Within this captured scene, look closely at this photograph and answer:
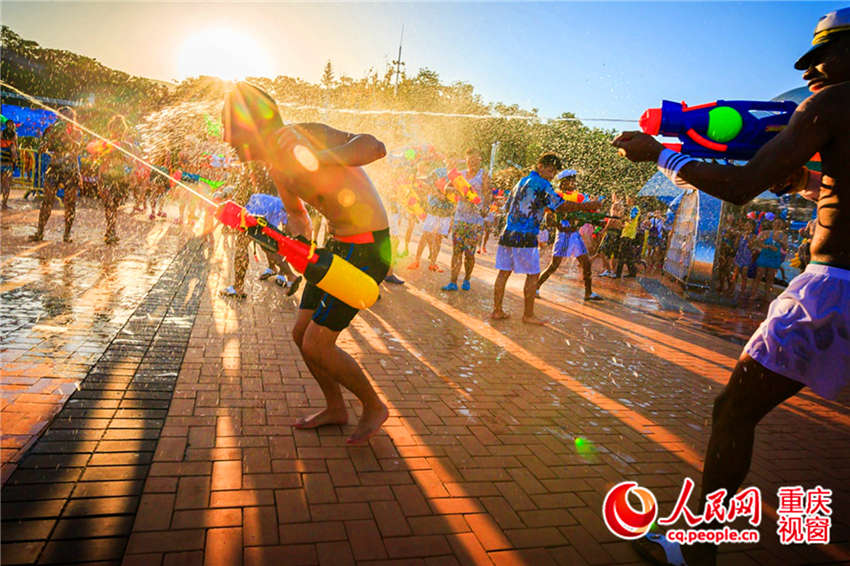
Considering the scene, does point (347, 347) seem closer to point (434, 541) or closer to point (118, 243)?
point (434, 541)

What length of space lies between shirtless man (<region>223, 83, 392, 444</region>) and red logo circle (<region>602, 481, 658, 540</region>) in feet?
4.55

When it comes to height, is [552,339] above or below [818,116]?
below

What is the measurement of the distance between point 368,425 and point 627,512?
5.05 feet

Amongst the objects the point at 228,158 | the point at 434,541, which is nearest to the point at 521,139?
the point at 228,158

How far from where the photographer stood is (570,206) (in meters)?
6.92

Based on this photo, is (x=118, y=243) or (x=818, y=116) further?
(x=118, y=243)

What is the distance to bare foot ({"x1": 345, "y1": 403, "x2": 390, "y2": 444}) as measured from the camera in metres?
3.21

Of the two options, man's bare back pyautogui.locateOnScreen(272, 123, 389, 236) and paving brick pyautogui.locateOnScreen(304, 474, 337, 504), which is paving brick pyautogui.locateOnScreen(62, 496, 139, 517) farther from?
man's bare back pyautogui.locateOnScreen(272, 123, 389, 236)

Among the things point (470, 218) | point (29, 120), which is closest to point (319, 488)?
point (470, 218)

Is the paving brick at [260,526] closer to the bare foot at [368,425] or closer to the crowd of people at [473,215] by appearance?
the bare foot at [368,425]

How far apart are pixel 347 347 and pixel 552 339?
2.71 meters

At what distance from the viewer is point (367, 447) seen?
3242 millimetres

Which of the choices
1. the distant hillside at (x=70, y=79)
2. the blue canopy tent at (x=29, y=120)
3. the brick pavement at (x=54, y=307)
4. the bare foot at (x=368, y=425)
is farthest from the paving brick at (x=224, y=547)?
the distant hillside at (x=70, y=79)

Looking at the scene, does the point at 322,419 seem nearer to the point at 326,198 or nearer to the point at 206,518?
the point at 206,518
